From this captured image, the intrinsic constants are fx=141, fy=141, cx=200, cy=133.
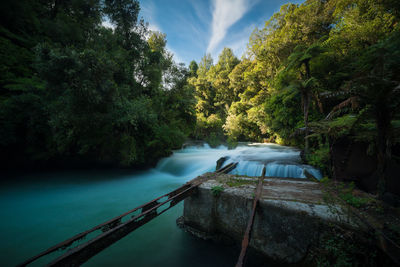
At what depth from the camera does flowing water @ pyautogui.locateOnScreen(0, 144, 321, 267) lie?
2.98 m

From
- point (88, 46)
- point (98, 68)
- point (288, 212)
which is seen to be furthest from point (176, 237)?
point (88, 46)

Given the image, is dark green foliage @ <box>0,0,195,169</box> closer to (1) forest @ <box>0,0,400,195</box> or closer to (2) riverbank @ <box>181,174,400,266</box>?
(1) forest @ <box>0,0,400,195</box>

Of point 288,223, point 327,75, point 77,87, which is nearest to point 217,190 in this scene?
point 288,223

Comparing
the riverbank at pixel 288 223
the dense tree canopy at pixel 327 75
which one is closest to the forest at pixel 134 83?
the dense tree canopy at pixel 327 75

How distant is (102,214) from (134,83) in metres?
8.29

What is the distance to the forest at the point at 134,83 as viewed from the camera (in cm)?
373

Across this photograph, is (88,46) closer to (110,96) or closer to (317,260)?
(110,96)

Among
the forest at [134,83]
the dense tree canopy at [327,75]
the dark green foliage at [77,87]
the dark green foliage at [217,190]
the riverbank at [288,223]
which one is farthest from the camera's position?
the dark green foliage at [77,87]

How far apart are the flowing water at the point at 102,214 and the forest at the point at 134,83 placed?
1.27m

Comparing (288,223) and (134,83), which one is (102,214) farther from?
(134,83)

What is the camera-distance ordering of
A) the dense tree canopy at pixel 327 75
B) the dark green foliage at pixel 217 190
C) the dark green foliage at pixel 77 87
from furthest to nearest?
the dark green foliage at pixel 77 87 < the dark green foliage at pixel 217 190 < the dense tree canopy at pixel 327 75

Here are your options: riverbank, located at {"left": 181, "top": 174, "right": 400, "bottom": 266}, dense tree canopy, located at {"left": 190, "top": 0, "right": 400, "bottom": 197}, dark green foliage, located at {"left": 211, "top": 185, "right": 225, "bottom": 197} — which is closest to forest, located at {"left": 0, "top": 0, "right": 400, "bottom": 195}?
dense tree canopy, located at {"left": 190, "top": 0, "right": 400, "bottom": 197}

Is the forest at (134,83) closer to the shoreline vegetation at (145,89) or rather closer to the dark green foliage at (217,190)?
the shoreline vegetation at (145,89)

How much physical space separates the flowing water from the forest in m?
1.27
